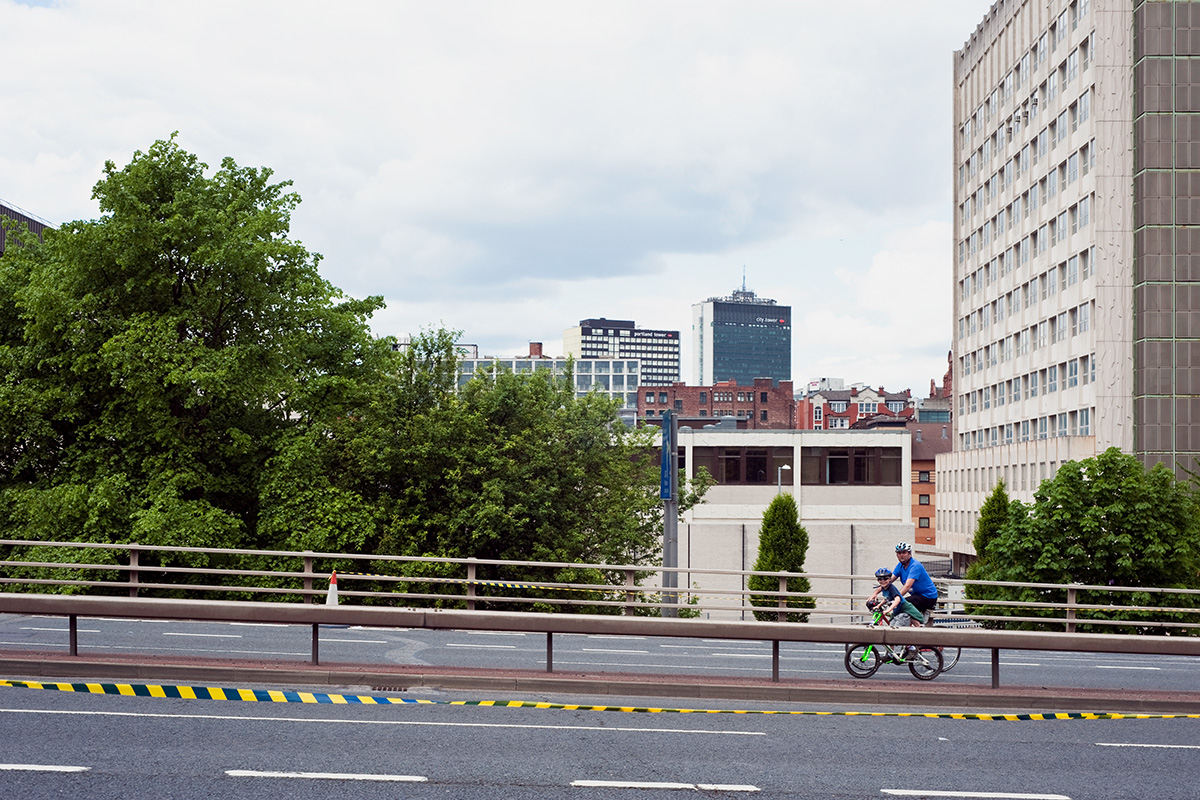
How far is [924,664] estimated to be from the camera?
1530cm

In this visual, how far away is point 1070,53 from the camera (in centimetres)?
7088

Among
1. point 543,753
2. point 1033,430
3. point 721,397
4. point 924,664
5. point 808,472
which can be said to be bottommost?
point 924,664

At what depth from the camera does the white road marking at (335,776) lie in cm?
841

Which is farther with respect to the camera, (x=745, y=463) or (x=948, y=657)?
(x=745, y=463)

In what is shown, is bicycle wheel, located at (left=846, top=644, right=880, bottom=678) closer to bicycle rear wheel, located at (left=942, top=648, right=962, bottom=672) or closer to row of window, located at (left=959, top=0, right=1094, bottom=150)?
bicycle rear wheel, located at (left=942, top=648, right=962, bottom=672)

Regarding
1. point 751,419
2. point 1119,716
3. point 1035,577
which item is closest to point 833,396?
point 751,419

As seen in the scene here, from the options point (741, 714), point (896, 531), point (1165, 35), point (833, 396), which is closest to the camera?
point (741, 714)

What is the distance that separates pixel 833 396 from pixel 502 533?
162 m

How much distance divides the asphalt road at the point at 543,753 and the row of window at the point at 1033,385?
61.4 metres

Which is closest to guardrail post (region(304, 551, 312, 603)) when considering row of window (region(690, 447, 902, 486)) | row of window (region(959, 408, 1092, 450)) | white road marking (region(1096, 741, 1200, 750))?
white road marking (region(1096, 741, 1200, 750))

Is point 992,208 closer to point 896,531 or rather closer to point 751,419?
point 896,531

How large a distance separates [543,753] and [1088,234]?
2623 inches

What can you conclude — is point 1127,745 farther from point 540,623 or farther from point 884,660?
point 540,623

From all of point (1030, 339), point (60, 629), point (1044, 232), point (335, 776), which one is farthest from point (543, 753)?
point (1030, 339)
